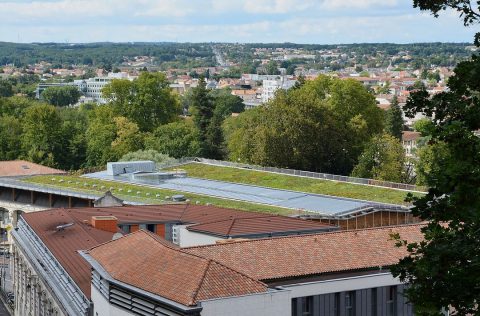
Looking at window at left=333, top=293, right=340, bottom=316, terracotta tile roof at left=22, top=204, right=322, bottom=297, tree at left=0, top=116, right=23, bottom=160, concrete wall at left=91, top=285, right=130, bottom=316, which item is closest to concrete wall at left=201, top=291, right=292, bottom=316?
window at left=333, top=293, right=340, bottom=316

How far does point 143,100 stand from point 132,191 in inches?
2055

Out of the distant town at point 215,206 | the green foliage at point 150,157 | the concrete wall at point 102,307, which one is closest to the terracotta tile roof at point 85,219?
the distant town at point 215,206

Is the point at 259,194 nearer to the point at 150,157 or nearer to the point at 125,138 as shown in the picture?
the point at 150,157

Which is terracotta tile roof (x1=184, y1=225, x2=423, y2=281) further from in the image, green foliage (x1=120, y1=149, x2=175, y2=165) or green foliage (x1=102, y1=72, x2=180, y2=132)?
green foliage (x1=102, y1=72, x2=180, y2=132)

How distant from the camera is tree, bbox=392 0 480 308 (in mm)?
17234

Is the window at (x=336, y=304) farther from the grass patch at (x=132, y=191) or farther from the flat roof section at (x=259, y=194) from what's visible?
the grass patch at (x=132, y=191)

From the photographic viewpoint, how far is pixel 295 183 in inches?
3027

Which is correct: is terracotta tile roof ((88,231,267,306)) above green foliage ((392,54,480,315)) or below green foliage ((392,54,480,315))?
Result: below

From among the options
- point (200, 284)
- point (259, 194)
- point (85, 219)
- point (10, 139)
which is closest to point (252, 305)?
point (200, 284)

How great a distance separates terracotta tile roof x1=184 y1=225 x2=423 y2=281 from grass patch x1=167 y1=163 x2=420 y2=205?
30566 mm

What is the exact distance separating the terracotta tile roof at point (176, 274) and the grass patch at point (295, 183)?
3449 cm

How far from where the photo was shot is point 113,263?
33156 mm

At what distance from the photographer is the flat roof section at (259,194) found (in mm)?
60250

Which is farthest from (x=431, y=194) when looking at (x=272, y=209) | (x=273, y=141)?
(x=273, y=141)
